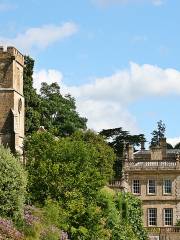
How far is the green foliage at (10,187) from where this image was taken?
34.9 m

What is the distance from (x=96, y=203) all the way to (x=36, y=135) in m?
6.50

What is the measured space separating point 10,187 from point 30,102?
111 ft

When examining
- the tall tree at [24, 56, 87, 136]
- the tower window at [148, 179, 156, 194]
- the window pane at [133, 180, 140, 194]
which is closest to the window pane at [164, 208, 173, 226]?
the tower window at [148, 179, 156, 194]

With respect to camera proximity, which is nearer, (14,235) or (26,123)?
(14,235)

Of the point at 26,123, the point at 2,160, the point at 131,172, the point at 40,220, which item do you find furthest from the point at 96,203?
the point at 131,172

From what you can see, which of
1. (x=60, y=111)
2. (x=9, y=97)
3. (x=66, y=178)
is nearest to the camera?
(x=66, y=178)

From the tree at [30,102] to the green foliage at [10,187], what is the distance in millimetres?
30918

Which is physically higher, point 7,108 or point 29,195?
point 7,108

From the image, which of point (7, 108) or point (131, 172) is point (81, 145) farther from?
point (131, 172)

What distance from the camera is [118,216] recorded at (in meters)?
53.3

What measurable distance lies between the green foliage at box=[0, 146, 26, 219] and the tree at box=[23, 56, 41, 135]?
30918 millimetres

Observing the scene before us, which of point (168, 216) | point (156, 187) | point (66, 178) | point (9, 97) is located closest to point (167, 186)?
point (156, 187)

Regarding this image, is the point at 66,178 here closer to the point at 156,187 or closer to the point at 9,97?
the point at 9,97

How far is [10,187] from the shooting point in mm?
35062
